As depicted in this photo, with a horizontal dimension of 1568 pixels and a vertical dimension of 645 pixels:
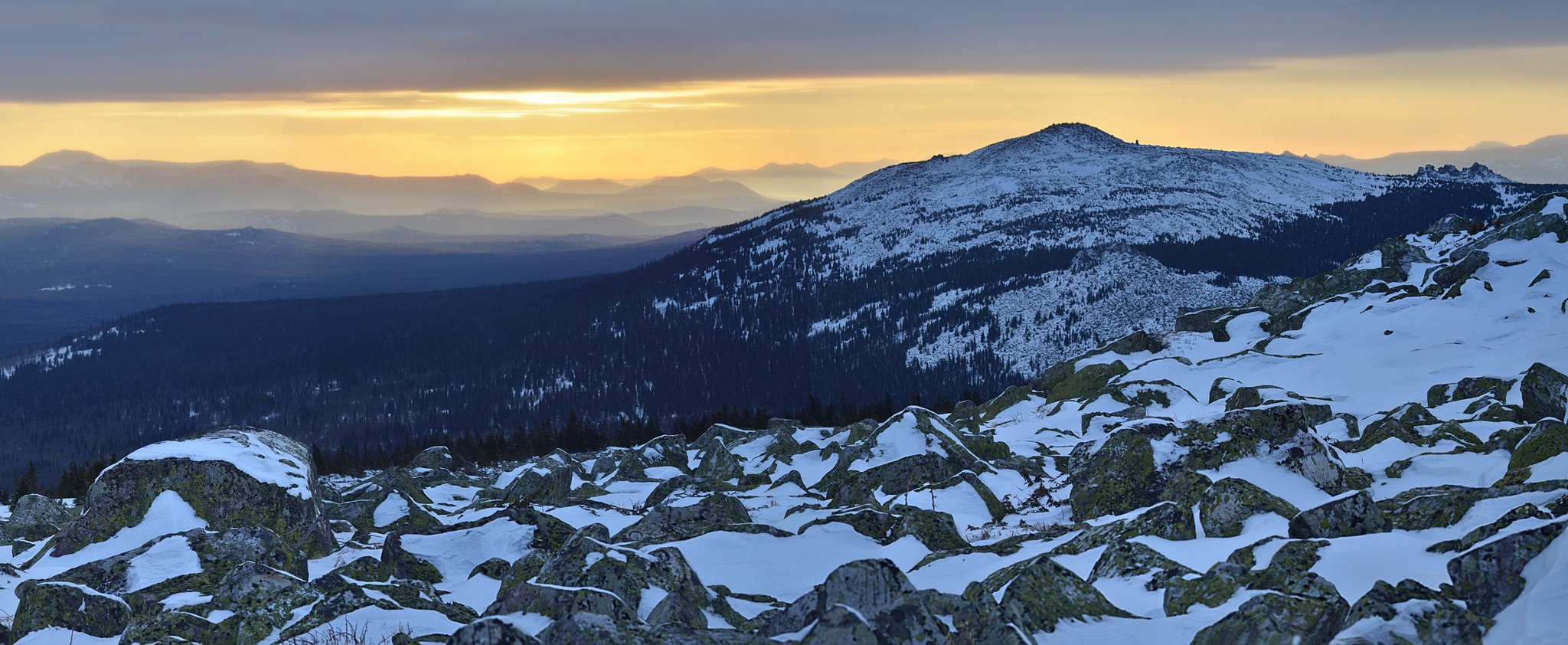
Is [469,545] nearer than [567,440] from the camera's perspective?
Yes

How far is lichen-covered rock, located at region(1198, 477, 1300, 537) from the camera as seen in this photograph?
16.1 metres

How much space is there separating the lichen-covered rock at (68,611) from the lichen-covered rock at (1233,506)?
19266mm

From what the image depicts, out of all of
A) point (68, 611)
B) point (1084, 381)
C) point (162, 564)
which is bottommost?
point (1084, 381)

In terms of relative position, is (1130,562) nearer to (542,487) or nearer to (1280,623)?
(1280,623)

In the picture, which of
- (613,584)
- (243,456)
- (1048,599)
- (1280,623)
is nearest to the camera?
(1280,623)

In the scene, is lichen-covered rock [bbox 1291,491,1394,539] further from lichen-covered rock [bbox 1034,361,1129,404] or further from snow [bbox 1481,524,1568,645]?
lichen-covered rock [bbox 1034,361,1129,404]

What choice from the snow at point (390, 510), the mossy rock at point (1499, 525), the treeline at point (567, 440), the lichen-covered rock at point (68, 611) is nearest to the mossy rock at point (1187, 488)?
the mossy rock at point (1499, 525)

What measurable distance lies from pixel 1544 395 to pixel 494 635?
2963cm

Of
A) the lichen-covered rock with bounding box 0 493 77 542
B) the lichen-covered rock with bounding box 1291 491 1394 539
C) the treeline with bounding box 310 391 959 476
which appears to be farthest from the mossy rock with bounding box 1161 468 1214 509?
the treeline with bounding box 310 391 959 476

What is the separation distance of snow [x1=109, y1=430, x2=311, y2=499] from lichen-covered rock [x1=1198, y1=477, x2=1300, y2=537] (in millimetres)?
22772

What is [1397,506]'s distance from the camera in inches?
557

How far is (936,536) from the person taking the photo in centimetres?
1950

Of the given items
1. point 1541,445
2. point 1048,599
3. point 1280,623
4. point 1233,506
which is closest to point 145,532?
point 1048,599

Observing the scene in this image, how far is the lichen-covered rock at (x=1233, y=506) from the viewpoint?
16109 millimetres
